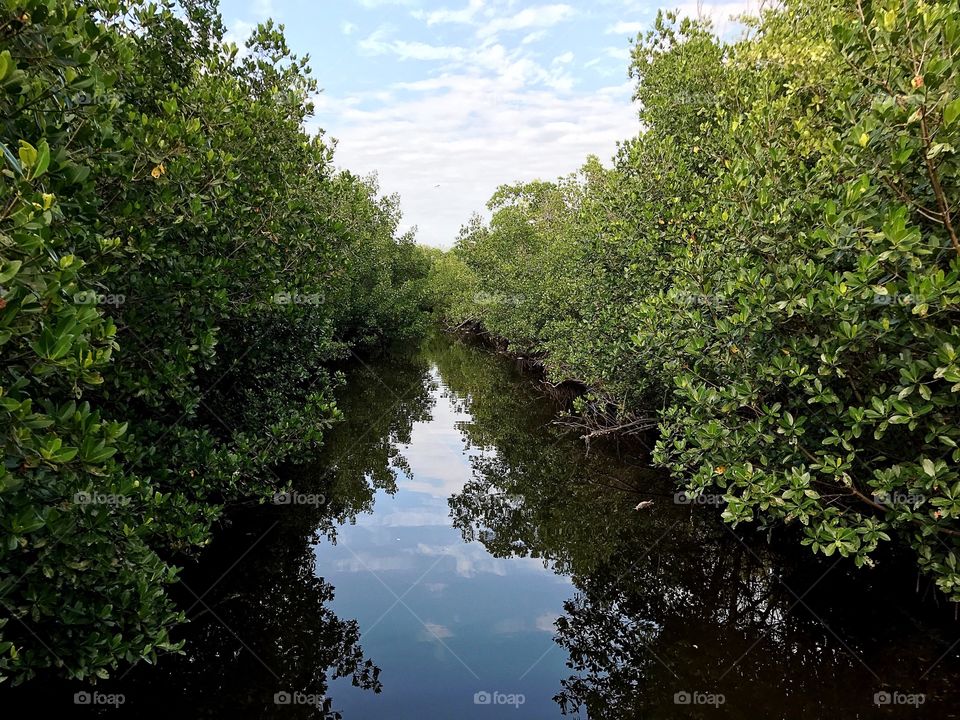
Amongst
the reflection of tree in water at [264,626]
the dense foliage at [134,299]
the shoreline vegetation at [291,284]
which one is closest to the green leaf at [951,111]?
the shoreline vegetation at [291,284]

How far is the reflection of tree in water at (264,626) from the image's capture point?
22.9 ft

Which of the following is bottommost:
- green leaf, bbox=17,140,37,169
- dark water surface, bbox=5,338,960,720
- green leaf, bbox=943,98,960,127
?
dark water surface, bbox=5,338,960,720

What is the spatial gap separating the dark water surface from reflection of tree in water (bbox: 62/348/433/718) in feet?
0.11

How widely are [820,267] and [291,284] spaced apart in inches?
355

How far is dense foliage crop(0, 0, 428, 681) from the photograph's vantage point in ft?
12.5

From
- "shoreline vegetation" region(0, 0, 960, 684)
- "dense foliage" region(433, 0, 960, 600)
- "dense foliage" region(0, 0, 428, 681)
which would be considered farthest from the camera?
"dense foliage" region(433, 0, 960, 600)

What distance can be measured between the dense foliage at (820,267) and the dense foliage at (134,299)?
729cm

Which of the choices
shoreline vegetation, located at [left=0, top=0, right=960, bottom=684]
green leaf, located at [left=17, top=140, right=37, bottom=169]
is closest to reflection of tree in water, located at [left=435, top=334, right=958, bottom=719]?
shoreline vegetation, located at [left=0, top=0, right=960, bottom=684]

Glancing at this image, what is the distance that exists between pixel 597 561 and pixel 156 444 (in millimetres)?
8846

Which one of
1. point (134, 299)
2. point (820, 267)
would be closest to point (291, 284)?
point (134, 299)

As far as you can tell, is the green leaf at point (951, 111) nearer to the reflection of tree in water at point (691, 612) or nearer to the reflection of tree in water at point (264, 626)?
the reflection of tree in water at point (691, 612)

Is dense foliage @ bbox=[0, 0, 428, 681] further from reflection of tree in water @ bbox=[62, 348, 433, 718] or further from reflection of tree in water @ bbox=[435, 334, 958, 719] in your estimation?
reflection of tree in water @ bbox=[435, 334, 958, 719]

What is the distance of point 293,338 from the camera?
42.9 feet

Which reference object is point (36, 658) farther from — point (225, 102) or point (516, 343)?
point (516, 343)
